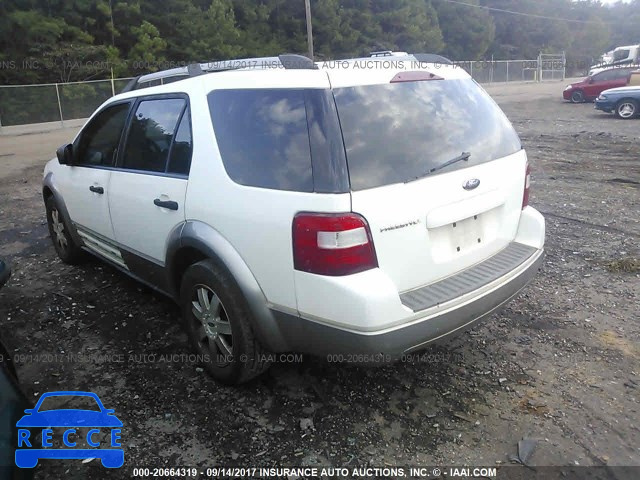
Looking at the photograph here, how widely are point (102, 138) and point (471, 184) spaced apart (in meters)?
3.05

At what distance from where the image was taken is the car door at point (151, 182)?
323 centimetres

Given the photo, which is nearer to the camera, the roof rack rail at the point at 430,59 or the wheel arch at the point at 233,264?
the wheel arch at the point at 233,264

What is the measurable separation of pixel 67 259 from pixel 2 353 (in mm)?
2977

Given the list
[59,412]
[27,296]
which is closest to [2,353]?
[59,412]

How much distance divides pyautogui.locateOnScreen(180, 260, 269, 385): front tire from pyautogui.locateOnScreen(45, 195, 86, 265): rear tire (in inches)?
91.4

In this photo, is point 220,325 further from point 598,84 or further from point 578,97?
point 578,97

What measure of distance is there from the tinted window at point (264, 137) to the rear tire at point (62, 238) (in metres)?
2.77

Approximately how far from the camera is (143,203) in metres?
3.53

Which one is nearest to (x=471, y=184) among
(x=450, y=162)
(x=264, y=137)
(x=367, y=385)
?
(x=450, y=162)

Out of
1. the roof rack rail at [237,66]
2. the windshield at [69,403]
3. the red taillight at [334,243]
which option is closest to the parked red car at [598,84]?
the roof rack rail at [237,66]

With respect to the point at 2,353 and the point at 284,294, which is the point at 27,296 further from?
the point at 284,294

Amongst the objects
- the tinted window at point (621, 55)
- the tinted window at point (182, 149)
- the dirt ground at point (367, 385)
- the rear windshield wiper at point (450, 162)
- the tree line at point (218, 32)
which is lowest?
the dirt ground at point (367, 385)

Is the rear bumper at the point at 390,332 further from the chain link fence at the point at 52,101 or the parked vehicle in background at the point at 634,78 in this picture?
the chain link fence at the point at 52,101

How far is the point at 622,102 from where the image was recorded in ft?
56.0
